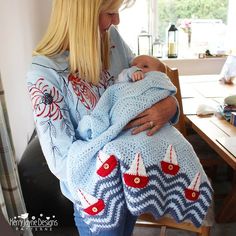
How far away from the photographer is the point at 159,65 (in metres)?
1.23

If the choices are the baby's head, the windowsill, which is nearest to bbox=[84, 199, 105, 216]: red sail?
the baby's head

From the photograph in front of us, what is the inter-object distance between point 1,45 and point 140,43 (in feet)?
6.37

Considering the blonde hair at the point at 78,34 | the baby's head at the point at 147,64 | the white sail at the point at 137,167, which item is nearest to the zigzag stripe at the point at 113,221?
the white sail at the point at 137,167

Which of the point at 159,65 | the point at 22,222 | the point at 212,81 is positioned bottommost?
the point at 22,222

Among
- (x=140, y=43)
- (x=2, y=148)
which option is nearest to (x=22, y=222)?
(x=2, y=148)

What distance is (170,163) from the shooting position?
36.9 inches

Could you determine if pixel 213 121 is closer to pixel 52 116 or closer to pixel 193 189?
pixel 193 189

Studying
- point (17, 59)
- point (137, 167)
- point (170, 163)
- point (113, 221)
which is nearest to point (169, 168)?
point (170, 163)

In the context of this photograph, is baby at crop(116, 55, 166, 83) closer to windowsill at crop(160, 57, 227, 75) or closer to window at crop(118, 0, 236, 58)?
windowsill at crop(160, 57, 227, 75)

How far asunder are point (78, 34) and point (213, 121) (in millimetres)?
1066

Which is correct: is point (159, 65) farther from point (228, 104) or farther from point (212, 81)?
point (212, 81)

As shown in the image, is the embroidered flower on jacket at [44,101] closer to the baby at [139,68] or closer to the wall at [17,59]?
the baby at [139,68]

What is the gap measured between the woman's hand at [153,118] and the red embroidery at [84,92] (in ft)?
0.46

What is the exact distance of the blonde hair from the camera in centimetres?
90
